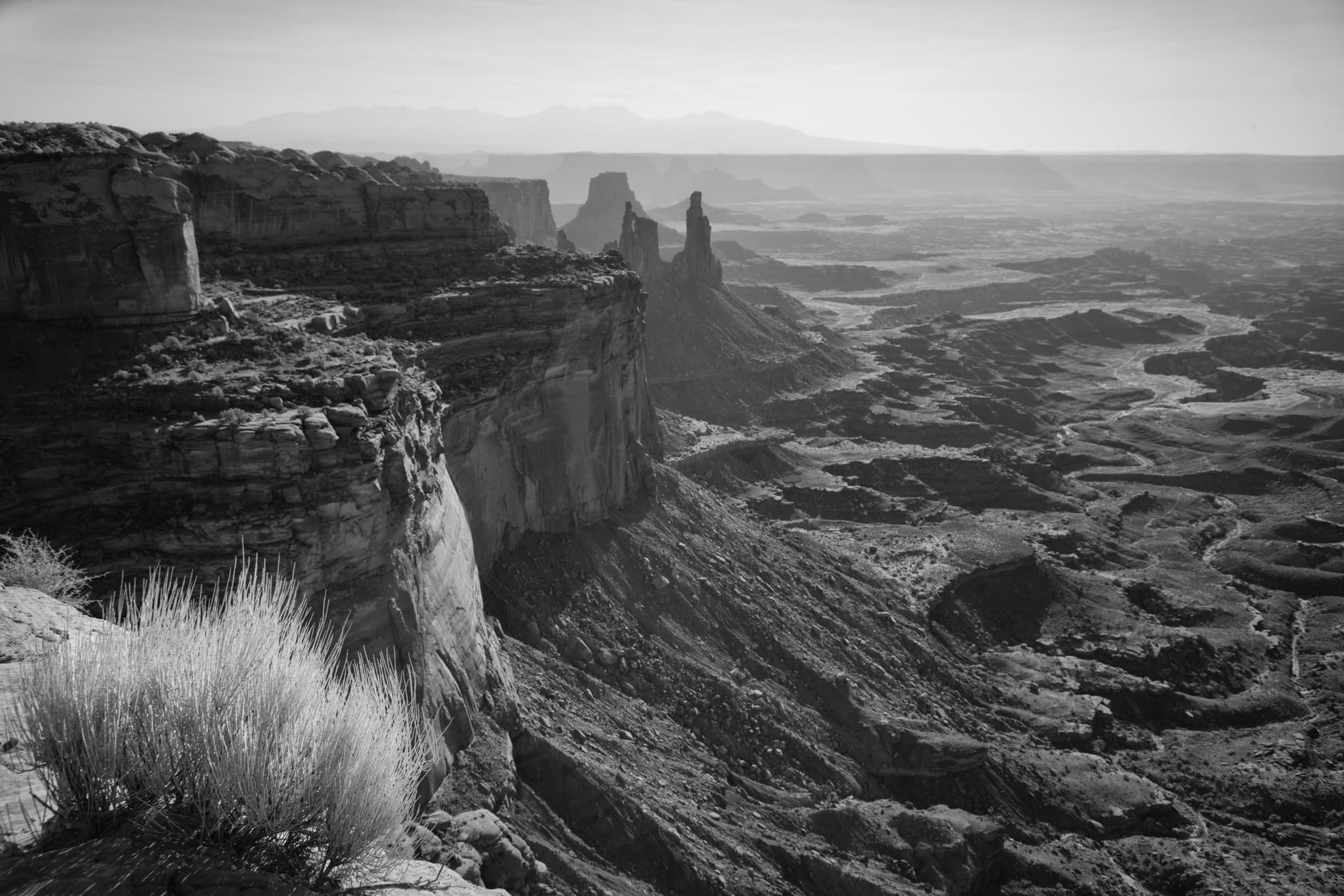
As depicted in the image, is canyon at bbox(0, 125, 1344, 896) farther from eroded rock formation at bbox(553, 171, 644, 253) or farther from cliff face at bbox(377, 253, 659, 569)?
eroded rock formation at bbox(553, 171, 644, 253)

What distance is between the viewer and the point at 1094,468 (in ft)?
268

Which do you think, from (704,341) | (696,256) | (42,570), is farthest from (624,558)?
(696,256)

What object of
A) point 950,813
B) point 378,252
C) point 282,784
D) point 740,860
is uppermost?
point 378,252

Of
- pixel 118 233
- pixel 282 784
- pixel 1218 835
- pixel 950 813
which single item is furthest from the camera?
pixel 1218 835

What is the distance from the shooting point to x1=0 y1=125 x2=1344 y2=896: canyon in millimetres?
21859

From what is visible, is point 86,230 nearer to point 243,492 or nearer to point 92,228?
point 92,228

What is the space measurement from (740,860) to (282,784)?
63.4 ft

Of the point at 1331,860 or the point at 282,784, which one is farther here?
the point at 1331,860

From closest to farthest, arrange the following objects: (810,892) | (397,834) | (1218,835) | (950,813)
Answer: (397,834), (810,892), (950,813), (1218,835)

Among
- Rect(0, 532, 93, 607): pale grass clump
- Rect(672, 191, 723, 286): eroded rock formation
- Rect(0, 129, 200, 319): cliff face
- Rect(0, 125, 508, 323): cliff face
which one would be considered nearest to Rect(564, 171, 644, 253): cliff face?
Rect(672, 191, 723, 286): eroded rock formation

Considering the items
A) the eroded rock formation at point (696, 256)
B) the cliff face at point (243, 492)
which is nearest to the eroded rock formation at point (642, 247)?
the eroded rock formation at point (696, 256)

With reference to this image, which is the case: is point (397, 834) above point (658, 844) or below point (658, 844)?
above

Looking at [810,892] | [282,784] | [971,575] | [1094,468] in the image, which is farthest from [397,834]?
[1094,468]

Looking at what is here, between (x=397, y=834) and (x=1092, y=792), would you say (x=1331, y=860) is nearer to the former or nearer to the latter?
(x=1092, y=792)
